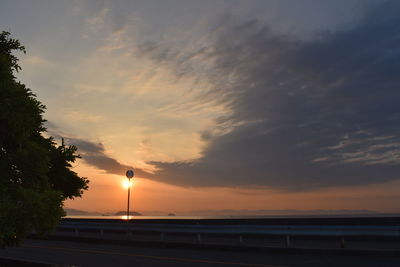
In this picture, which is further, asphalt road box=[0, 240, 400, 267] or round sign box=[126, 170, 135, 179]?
round sign box=[126, 170, 135, 179]

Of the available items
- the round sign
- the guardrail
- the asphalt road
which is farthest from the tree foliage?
the round sign

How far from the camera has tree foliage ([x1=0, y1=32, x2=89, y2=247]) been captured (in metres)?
8.42

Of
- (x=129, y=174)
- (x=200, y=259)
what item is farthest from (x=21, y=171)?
(x=129, y=174)

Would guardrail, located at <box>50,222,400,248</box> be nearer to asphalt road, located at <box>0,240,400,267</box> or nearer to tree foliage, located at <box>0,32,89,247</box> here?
asphalt road, located at <box>0,240,400,267</box>

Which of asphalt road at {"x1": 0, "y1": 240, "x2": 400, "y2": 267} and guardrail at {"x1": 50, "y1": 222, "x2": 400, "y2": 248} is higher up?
guardrail at {"x1": 50, "y1": 222, "x2": 400, "y2": 248}

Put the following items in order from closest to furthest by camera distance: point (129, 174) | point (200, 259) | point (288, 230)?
point (200, 259) → point (288, 230) → point (129, 174)

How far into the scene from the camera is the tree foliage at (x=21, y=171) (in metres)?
8.42

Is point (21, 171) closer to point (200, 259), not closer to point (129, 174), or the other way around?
point (200, 259)

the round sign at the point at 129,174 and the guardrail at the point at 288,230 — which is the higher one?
the round sign at the point at 129,174

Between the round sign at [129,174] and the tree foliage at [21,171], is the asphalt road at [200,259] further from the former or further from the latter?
the round sign at [129,174]

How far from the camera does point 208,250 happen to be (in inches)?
829

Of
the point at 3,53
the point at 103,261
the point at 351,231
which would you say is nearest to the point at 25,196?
the point at 3,53

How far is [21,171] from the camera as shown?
29.9 ft

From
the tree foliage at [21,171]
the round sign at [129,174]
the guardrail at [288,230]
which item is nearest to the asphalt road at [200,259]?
→ the guardrail at [288,230]
